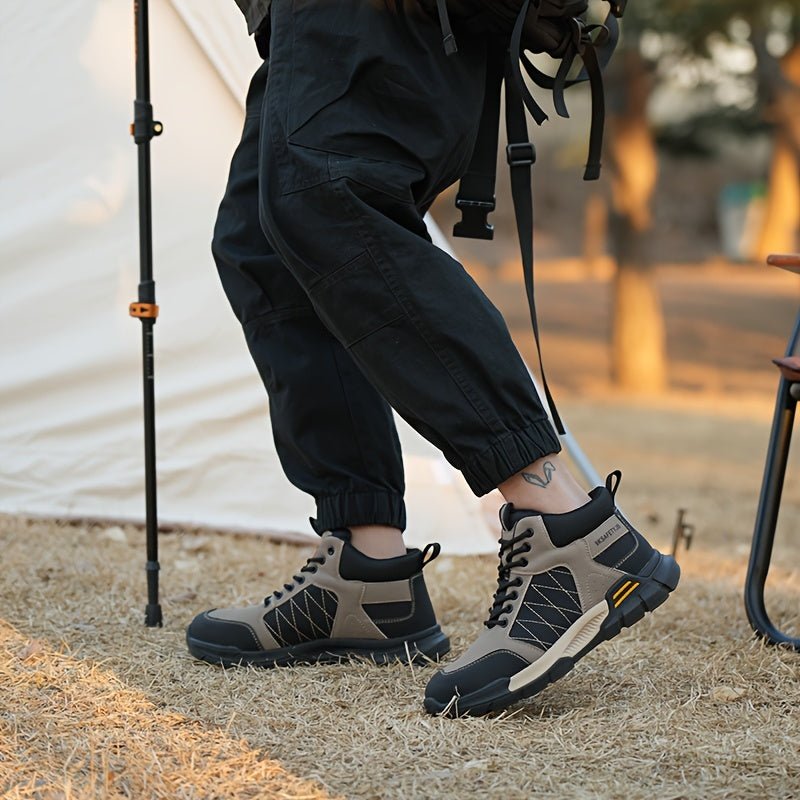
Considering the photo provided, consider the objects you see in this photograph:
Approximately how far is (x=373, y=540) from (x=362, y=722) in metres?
0.33

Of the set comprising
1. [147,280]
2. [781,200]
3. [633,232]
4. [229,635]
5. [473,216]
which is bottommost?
[781,200]

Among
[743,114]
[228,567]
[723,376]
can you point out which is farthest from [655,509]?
[743,114]

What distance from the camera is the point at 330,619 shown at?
70.2 inches

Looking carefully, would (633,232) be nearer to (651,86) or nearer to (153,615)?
(651,86)

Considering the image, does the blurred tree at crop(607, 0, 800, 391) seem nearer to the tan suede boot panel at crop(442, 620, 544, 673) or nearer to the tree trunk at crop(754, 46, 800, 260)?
the tree trunk at crop(754, 46, 800, 260)

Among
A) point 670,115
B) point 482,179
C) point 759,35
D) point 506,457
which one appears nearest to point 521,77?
point 482,179

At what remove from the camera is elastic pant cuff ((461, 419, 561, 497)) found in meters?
1.48

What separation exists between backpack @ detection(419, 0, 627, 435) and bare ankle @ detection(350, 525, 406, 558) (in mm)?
326

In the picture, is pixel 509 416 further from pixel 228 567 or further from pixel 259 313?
pixel 228 567

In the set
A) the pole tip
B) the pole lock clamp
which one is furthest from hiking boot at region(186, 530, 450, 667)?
the pole lock clamp

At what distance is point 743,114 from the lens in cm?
Answer: 1120

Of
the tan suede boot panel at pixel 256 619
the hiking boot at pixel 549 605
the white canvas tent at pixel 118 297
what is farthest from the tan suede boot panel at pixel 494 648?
the white canvas tent at pixel 118 297

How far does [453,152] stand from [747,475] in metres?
3.99

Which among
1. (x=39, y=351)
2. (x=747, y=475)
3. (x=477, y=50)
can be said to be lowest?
(x=747, y=475)
